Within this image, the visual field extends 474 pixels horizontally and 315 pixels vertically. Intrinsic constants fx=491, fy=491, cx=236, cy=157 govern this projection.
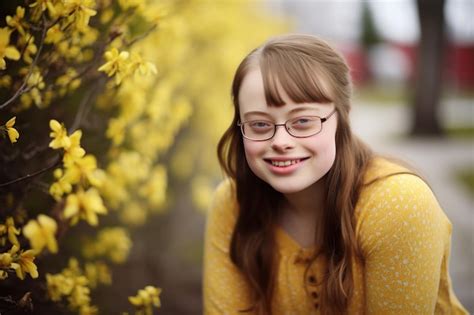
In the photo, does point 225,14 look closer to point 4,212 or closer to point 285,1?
point 4,212

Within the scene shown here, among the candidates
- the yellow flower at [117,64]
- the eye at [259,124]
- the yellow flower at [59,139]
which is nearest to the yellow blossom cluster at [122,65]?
the yellow flower at [117,64]

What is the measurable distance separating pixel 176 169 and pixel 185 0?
1409mm

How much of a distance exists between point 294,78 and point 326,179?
15.5 inches

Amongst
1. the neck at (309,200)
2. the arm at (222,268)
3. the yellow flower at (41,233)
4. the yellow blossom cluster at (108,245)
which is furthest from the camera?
the yellow blossom cluster at (108,245)

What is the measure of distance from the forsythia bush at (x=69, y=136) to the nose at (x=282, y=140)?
1.43 ft

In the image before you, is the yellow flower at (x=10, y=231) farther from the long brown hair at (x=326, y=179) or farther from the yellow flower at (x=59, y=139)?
the long brown hair at (x=326, y=179)

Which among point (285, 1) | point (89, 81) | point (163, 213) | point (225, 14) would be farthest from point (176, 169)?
point (285, 1)

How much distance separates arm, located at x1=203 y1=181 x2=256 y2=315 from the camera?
1.83 meters

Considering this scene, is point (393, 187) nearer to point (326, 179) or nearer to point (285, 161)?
point (326, 179)

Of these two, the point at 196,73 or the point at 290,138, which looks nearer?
the point at 290,138

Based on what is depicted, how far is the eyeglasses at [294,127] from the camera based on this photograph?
148cm

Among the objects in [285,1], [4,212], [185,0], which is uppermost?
[285,1]

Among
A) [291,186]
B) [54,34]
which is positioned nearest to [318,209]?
[291,186]

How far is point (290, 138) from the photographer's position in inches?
58.3
